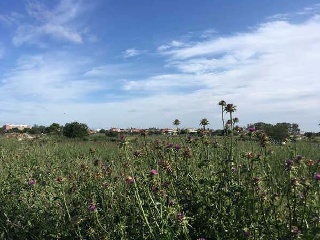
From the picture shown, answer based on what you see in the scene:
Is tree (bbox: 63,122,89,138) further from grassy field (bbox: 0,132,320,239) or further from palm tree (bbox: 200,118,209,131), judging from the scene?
palm tree (bbox: 200,118,209,131)

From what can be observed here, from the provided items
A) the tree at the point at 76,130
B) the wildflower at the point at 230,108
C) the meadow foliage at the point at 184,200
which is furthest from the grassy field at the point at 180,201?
the tree at the point at 76,130

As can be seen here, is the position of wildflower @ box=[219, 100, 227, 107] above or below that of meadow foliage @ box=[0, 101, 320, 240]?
above

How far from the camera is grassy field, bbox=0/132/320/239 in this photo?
11.5 feet

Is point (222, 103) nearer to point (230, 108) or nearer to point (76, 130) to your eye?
point (230, 108)

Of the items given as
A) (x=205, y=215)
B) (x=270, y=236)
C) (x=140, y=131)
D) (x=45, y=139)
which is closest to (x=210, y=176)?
(x=205, y=215)

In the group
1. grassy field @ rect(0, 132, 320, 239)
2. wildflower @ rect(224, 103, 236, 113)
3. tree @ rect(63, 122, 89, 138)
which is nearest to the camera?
grassy field @ rect(0, 132, 320, 239)

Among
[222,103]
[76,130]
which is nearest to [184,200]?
[222,103]

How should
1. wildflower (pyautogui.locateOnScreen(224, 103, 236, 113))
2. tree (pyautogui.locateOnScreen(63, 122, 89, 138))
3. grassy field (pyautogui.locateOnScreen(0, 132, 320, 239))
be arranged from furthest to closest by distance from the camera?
tree (pyautogui.locateOnScreen(63, 122, 89, 138)) → wildflower (pyautogui.locateOnScreen(224, 103, 236, 113)) → grassy field (pyautogui.locateOnScreen(0, 132, 320, 239))

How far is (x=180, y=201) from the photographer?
443cm

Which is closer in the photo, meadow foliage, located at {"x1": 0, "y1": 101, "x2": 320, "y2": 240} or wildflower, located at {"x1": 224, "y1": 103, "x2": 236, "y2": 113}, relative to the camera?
meadow foliage, located at {"x1": 0, "y1": 101, "x2": 320, "y2": 240}

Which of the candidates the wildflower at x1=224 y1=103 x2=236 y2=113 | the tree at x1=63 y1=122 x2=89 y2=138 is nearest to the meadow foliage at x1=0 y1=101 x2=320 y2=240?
→ the wildflower at x1=224 y1=103 x2=236 y2=113

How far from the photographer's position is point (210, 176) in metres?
4.63

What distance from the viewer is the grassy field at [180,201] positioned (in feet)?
11.5

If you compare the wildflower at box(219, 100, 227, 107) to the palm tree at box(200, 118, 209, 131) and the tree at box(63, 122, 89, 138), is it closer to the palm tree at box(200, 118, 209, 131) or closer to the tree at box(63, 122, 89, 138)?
the palm tree at box(200, 118, 209, 131)
